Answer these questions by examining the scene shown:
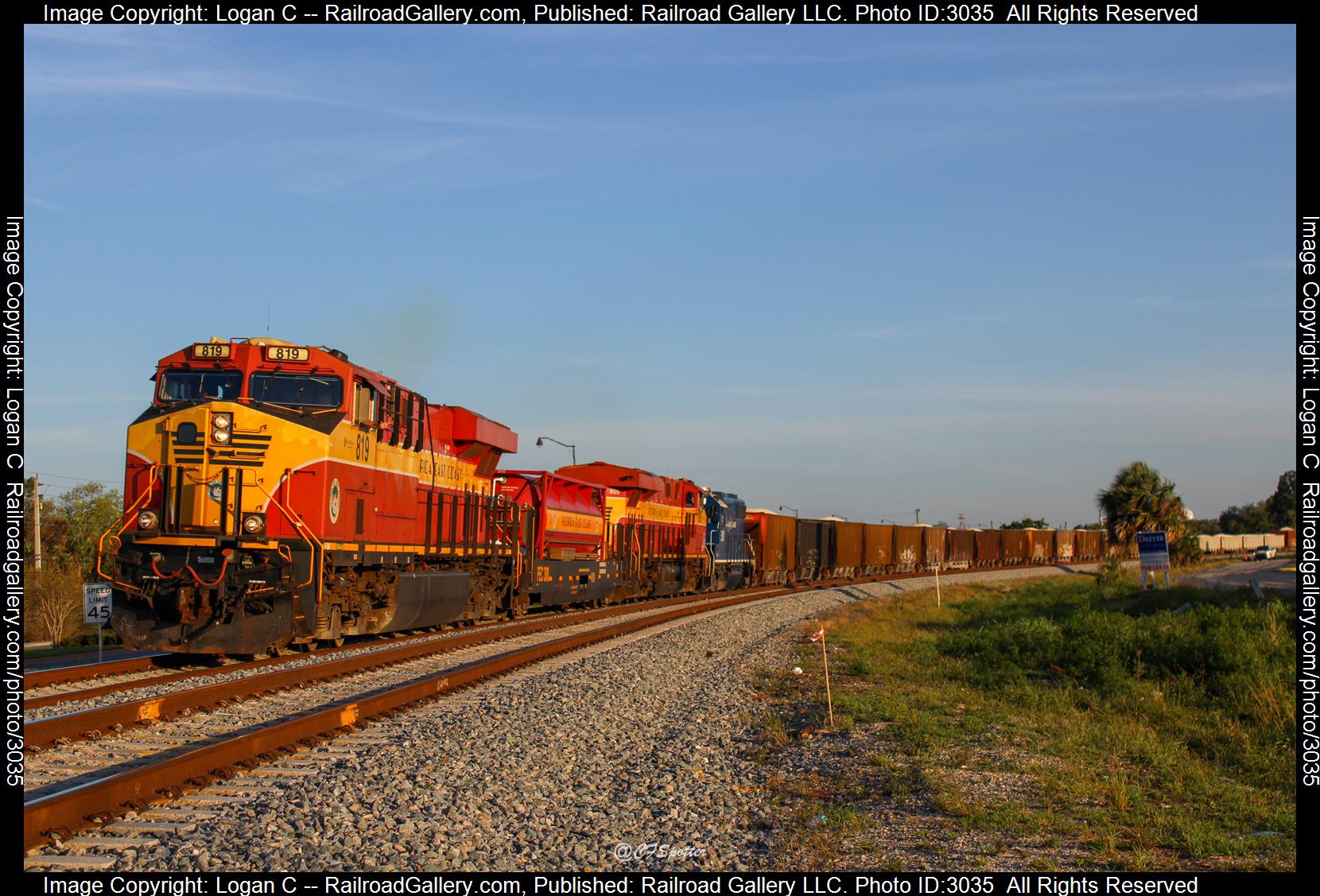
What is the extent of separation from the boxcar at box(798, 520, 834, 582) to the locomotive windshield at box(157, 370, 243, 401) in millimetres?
36808

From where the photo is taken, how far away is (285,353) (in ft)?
48.2

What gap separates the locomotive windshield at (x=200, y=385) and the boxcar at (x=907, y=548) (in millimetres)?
49360

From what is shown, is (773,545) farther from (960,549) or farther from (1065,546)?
(1065,546)

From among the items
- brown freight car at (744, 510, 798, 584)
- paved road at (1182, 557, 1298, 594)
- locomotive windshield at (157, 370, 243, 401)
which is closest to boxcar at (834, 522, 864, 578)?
brown freight car at (744, 510, 798, 584)

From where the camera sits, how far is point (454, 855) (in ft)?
19.7

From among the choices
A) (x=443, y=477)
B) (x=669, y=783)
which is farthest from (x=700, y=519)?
(x=669, y=783)

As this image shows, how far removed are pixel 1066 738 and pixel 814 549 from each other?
39.8 meters

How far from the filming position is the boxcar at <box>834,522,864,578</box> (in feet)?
172

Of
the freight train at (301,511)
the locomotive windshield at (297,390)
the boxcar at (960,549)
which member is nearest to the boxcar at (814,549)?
the boxcar at (960,549)

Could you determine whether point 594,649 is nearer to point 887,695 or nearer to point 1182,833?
point 887,695

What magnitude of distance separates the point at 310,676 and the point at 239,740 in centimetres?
477

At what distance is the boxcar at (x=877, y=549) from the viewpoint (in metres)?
55.9

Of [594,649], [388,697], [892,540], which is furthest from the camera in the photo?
[892,540]

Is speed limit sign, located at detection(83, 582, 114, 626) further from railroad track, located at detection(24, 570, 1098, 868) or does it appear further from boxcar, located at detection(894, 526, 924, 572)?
boxcar, located at detection(894, 526, 924, 572)
